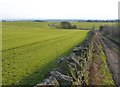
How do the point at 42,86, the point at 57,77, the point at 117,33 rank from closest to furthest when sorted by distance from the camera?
the point at 42,86 → the point at 57,77 → the point at 117,33

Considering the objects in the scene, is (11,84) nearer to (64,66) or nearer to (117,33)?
(64,66)

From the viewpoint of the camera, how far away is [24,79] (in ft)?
43.8

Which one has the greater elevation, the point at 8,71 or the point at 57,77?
the point at 57,77

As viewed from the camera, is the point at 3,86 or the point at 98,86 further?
the point at 98,86

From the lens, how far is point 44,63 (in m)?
18.8

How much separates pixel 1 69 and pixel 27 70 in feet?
4.96

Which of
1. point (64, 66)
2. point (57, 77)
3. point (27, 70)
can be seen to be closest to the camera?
point (57, 77)

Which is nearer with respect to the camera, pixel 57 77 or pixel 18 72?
pixel 57 77

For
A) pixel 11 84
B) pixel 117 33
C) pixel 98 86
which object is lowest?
pixel 117 33

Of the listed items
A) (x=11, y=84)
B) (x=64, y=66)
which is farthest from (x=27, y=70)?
(x=64, y=66)

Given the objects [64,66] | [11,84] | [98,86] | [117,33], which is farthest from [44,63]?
[117,33]

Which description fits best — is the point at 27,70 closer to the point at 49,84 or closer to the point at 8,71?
the point at 8,71

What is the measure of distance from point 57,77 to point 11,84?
464cm

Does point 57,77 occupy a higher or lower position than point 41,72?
higher
